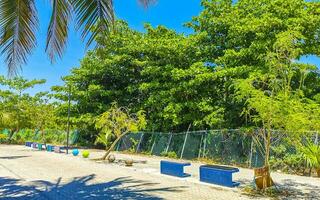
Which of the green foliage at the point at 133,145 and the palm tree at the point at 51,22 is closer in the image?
the palm tree at the point at 51,22

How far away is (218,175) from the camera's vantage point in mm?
14500

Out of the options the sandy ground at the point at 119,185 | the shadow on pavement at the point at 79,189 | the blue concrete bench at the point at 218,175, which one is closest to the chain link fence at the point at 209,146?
the sandy ground at the point at 119,185

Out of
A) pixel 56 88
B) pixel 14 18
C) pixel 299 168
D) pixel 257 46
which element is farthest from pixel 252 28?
pixel 56 88

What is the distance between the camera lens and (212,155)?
24641 mm

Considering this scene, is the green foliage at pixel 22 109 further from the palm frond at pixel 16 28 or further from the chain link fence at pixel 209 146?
the palm frond at pixel 16 28

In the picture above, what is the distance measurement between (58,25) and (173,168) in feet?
33.4

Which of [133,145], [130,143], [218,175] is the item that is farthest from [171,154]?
[218,175]

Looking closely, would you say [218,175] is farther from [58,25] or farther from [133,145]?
[133,145]

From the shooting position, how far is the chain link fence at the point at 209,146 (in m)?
21.1

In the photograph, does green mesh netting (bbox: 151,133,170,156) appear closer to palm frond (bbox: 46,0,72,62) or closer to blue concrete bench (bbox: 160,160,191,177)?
blue concrete bench (bbox: 160,160,191,177)

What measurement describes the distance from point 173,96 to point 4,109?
3129cm

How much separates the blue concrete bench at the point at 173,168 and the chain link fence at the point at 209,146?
4699 mm

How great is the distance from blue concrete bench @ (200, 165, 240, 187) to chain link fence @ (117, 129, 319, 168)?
3794 mm

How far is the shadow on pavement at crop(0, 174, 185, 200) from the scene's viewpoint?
11.9 metres
